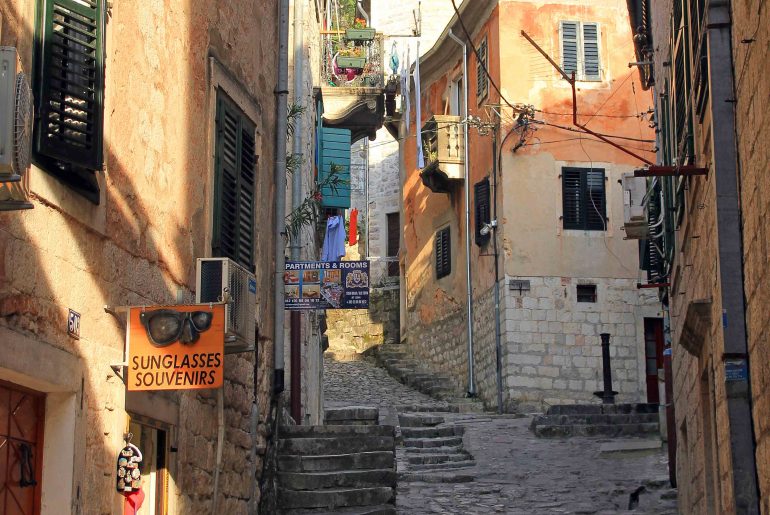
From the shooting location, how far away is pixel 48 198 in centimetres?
631

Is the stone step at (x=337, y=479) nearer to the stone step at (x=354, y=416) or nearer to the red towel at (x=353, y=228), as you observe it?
the stone step at (x=354, y=416)

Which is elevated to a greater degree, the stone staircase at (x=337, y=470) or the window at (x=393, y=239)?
the window at (x=393, y=239)

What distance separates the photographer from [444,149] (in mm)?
26891

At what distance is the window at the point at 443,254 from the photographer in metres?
28.3

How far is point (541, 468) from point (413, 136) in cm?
1537

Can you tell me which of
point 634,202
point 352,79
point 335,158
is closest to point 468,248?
point 352,79

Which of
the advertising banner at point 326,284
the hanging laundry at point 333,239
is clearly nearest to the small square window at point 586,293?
the hanging laundry at point 333,239

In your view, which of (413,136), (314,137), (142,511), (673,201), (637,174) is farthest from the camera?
(413,136)

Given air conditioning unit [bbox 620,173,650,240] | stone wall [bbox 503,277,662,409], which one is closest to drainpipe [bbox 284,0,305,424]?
air conditioning unit [bbox 620,173,650,240]

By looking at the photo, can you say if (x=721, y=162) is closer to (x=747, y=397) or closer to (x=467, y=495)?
(x=747, y=397)

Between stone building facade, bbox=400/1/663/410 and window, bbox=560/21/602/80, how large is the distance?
6cm

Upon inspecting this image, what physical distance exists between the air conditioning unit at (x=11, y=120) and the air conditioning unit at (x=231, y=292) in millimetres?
3808

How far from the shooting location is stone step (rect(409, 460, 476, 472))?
1648 centimetres

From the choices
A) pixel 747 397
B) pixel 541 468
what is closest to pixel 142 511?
pixel 747 397
